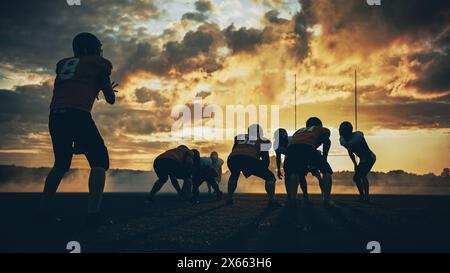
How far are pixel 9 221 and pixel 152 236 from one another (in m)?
3.14

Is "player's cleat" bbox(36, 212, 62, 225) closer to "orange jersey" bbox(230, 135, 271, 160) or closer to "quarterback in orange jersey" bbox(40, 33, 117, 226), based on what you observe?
"quarterback in orange jersey" bbox(40, 33, 117, 226)

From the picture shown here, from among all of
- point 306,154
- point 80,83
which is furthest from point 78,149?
point 306,154

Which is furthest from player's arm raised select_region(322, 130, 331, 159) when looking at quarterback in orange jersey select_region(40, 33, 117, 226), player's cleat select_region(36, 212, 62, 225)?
player's cleat select_region(36, 212, 62, 225)

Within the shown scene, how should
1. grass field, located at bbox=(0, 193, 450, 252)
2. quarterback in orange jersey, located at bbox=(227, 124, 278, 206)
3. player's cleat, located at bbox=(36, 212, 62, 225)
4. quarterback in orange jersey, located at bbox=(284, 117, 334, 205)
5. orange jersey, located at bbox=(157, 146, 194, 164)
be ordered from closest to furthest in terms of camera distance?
grass field, located at bbox=(0, 193, 450, 252), player's cleat, located at bbox=(36, 212, 62, 225), quarterback in orange jersey, located at bbox=(284, 117, 334, 205), quarterback in orange jersey, located at bbox=(227, 124, 278, 206), orange jersey, located at bbox=(157, 146, 194, 164)

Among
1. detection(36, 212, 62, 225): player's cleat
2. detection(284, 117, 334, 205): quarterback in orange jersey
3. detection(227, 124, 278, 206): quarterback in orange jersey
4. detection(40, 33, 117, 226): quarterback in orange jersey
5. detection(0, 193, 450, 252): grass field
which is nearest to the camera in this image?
detection(0, 193, 450, 252): grass field

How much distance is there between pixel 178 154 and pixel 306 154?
11.1ft

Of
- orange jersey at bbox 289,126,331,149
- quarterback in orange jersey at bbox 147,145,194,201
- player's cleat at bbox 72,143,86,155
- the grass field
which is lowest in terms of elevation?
the grass field

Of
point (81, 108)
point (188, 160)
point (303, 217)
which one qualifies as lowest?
point (303, 217)

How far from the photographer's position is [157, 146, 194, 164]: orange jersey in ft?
39.9

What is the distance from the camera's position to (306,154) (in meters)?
10.3

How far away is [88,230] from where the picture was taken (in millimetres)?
6969

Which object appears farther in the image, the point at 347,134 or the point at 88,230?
the point at 347,134
